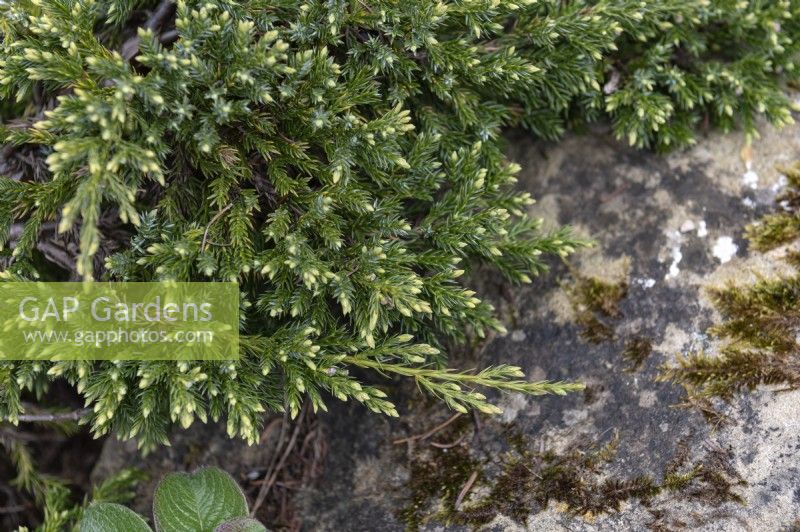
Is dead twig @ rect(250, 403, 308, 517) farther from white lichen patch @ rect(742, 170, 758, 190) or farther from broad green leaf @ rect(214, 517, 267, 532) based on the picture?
white lichen patch @ rect(742, 170, 758, 190)

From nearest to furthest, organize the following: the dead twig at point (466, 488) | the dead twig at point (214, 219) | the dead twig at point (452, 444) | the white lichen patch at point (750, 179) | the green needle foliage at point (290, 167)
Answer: the green needle foliage at point (290, 167)
the dead twig at point (214, 219)
the dead twig at point (466, 488)
the dead twig at point (452, 444)
the white lichen patch at point (750, 179)

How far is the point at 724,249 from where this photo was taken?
2.93m

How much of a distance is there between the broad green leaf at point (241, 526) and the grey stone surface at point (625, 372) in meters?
0.47

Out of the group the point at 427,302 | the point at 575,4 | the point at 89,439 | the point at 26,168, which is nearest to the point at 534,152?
the point at 575,4

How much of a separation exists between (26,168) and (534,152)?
7.41ft

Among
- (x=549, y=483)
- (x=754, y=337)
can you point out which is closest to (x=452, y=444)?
(x=549, y=483)

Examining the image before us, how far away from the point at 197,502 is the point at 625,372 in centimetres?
174

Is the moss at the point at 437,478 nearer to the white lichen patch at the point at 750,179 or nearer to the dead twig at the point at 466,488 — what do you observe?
the dead twig at the point at 466,488

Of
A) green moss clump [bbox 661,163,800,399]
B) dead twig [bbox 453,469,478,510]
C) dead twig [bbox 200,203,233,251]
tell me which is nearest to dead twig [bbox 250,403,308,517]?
dead twig [bbox 453,469,478,510]

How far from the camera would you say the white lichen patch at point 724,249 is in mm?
2908

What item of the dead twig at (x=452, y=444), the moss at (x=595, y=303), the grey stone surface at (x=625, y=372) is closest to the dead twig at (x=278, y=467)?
the grey stone surface at (x=625, y=372)

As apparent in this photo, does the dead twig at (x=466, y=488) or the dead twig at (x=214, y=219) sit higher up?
the dead twig at (x=214, y=219)

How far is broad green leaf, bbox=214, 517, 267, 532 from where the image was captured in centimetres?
240

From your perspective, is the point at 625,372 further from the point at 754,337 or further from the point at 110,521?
the point at 110,521
